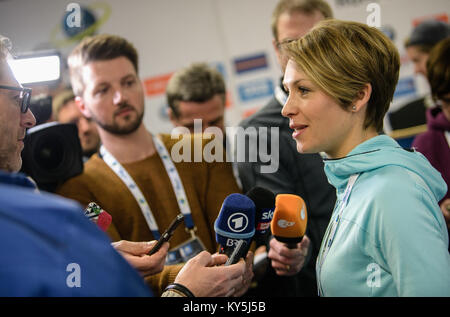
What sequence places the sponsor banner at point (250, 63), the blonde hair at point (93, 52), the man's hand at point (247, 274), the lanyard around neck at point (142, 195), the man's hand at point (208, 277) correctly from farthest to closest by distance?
the sponsor banner at point (250, 63) → the blonde hair at point (93, 52) → the lanyard around neck at point (142, 195) → the man's hand at point (247, 274) → the man's hand at point (208, 277)

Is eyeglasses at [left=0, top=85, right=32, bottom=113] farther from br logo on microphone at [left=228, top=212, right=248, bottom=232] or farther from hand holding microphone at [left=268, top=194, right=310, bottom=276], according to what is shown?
hand holding microphone at [left=268, top=194, right=310, bottom=276]

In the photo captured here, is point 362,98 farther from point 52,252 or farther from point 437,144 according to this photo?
point 437,144

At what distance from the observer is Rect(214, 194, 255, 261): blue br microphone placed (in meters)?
1.08

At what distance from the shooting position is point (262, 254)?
175 cm

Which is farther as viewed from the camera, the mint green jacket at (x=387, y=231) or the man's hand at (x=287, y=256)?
the man's hand at (x=287, y=256)

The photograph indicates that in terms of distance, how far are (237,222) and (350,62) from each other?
45 centimetres

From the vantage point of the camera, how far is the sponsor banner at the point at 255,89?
14.6 ft

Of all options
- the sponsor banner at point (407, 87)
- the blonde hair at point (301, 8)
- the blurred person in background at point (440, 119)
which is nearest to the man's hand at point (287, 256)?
the blurred person in background at point (440, 119)

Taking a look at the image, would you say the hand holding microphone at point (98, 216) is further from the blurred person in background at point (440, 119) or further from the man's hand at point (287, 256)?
the blurred person in background at point (440, 119)

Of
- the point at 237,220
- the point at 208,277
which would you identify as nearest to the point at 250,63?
the point at 237,220

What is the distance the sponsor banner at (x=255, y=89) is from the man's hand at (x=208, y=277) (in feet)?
11.5

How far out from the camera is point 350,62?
1071mm

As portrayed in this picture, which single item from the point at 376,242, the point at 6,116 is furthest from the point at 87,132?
the point at 376,242

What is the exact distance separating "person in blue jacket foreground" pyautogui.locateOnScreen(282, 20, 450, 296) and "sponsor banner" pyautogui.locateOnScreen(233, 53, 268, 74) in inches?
129
